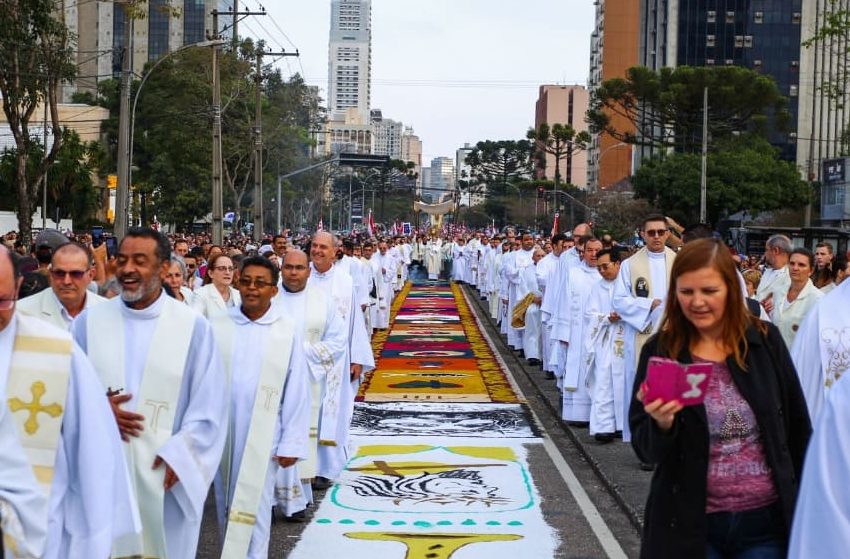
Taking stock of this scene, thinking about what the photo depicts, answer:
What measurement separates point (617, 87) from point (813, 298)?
59318 millimetres

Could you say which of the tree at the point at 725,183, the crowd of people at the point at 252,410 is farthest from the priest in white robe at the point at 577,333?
the tree at the point at 725,183

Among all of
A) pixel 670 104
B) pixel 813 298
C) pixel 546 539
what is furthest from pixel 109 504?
pixel 670 104

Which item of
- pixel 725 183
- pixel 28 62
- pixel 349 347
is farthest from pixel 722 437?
pixel 725 183

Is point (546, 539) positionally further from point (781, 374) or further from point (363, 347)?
point (781, 374)

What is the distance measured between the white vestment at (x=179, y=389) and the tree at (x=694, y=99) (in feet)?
202

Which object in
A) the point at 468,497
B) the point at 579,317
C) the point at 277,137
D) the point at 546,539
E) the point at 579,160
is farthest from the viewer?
the point at 579,160

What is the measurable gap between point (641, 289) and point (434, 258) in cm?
4128

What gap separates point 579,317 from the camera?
14148mm

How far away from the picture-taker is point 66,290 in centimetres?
700

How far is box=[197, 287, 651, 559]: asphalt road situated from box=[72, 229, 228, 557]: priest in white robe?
6.38ft

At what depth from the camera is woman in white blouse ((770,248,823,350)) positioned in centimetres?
1151

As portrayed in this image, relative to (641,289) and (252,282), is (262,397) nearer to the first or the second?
(252,282)

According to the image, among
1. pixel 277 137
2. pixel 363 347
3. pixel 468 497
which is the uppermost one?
pixel 277 137

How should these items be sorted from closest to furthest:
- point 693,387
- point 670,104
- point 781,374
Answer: point 693,387 < point 781,374 < point 670,104
